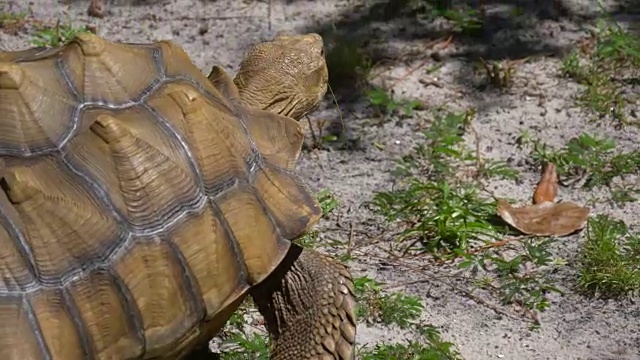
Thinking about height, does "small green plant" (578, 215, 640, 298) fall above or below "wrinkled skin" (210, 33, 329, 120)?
below

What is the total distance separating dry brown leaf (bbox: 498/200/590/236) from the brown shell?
3.67 ft

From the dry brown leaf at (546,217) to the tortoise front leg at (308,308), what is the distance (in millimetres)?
970

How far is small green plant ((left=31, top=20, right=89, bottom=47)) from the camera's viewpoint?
4914 millimetres

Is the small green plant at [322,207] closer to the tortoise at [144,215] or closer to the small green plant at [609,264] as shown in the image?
the tortoise at [144,215]

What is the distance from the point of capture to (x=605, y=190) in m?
4.05

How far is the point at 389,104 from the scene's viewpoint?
4496 mm

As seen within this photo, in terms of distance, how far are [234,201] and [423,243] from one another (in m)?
1.19

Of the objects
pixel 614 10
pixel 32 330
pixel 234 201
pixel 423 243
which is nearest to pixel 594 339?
pixel 423 243

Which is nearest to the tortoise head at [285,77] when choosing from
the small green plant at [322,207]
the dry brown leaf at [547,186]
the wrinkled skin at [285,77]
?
the wrinkled skin at [285,77]

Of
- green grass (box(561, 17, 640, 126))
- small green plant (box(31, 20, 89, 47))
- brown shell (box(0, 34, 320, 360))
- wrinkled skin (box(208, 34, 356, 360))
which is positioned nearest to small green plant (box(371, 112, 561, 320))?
green grass (box(561, 17, 640, 126))

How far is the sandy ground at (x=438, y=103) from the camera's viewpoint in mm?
3387

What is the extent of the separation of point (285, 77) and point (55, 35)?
198 centimetres

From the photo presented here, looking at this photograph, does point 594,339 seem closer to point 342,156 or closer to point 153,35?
point 342,156

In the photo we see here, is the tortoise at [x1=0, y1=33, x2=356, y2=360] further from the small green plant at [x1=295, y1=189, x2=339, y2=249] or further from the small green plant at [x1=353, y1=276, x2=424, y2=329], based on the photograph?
the small green plant at [x1=295, y1=189, x2=339, y2=249]
